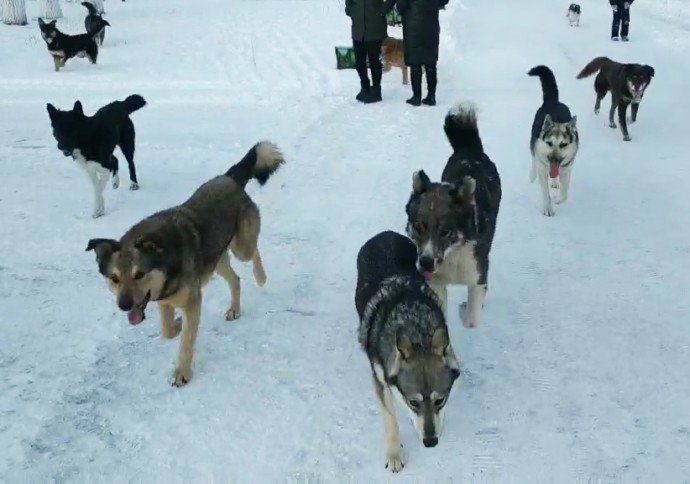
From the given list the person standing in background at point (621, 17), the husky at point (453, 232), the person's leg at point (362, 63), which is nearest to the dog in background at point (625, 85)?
the person's leg at point (362, 63)

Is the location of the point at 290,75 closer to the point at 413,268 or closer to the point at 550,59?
the point at 550,59

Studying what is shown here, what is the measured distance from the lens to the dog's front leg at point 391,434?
3.11m

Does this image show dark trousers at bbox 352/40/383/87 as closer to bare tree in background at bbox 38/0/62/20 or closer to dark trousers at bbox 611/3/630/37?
dark trousers at bbox 611/3/630/37

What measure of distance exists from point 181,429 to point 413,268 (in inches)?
62.0

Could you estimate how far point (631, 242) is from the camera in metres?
5.55

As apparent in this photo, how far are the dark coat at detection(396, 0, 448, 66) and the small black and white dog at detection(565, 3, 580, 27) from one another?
29.7 ft

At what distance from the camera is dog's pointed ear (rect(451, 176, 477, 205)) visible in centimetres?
373

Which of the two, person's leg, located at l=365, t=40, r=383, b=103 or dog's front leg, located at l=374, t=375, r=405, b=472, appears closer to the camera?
dog's front leg, located at l=374, t=375, r=405, b=472

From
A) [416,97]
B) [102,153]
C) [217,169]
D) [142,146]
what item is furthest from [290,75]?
[102,153]

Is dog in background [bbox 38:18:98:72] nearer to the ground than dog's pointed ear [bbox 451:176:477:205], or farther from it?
nearer to the ground

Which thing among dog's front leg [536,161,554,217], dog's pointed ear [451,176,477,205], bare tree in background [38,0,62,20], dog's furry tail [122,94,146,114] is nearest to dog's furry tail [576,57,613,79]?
dog's front leg [536,161,554,217]

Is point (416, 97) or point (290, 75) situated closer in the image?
point (416, 97)

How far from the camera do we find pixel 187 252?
378cm

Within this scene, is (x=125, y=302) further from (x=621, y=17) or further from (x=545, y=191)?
(x=621, y=17)
